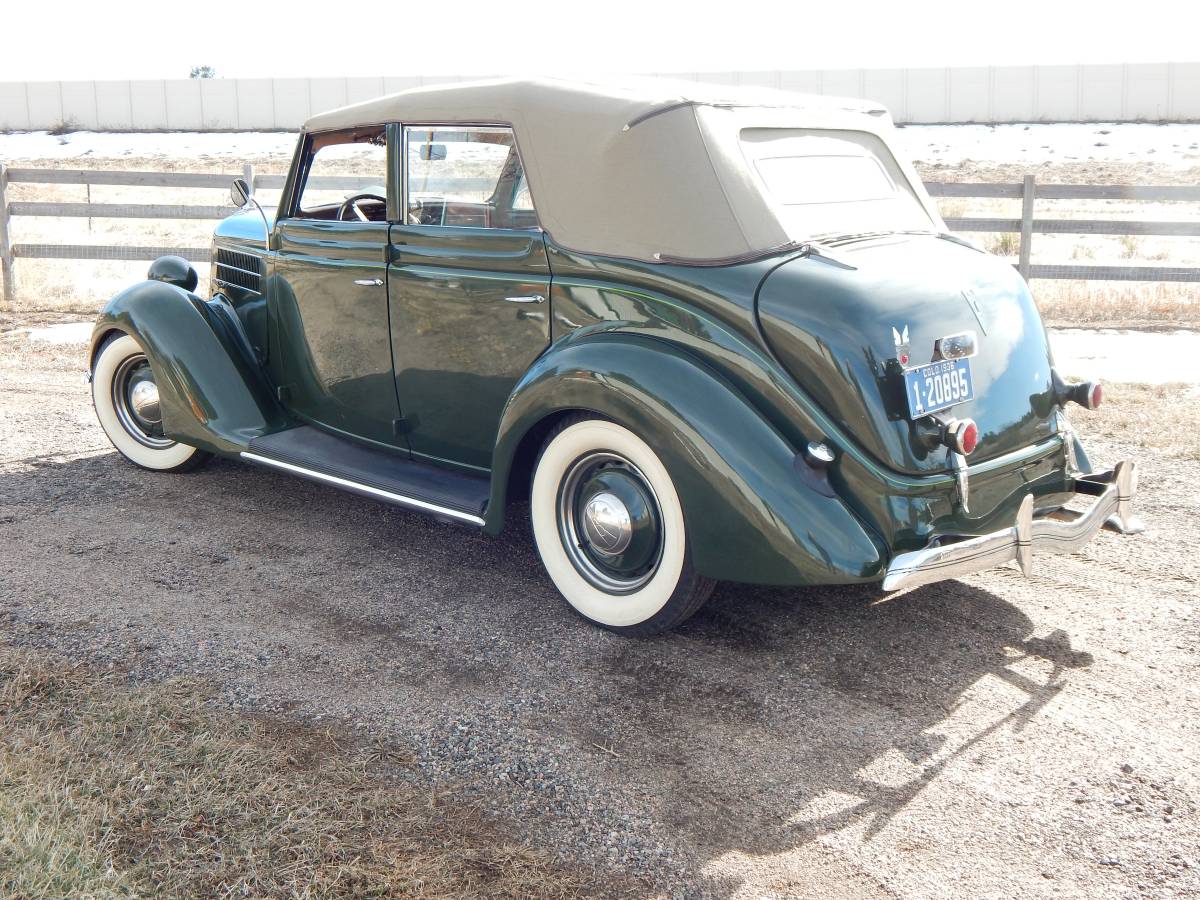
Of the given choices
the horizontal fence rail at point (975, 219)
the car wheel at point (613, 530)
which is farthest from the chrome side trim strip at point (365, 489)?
the horizontal fence rail at point (975, 219)

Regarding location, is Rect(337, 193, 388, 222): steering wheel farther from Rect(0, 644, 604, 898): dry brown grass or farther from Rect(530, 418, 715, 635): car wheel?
Rect(0, 644, 604, 898): dry brown grass

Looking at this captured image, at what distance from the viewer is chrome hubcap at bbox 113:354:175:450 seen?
564cm

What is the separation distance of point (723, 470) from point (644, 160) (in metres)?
1.23

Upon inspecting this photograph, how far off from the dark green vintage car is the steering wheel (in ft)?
0.81

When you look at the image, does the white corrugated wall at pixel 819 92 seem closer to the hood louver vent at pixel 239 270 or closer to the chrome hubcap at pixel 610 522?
the hood louver vent at pixel 239 270

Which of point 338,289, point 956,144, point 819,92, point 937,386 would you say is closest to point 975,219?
point 338,289

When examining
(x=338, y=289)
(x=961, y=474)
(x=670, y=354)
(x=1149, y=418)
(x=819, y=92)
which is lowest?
(x=1149, y=418)

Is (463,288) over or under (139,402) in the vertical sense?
over

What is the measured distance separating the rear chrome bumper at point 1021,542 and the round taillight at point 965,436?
243 millimetres

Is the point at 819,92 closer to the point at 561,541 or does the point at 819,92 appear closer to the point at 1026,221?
the point at 1026,221

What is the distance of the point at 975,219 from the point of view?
1117cm

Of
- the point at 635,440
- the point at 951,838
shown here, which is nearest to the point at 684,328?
the point at 635,440

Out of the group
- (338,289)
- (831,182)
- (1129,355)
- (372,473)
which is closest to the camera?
(831,182)

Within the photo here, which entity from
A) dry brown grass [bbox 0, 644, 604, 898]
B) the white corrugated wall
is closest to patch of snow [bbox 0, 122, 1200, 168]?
the white corrugated wall
